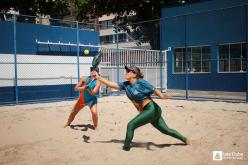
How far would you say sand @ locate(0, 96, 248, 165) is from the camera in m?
4.91

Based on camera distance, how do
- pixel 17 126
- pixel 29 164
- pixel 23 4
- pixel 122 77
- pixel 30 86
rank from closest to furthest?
pixel 29 164 < pixel 17 126 < pixel 30 86 < pixel 122 77 < pixel 23 4

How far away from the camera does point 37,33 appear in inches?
591

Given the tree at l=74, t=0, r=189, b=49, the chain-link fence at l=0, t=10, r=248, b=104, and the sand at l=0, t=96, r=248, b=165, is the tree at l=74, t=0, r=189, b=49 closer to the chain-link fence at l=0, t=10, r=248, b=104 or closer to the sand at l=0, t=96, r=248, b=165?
the chain-link fence at l=0, t=10, r=248, b=104

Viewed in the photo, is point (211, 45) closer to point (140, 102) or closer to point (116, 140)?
point (116, 140)

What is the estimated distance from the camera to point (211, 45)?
17.5 meters

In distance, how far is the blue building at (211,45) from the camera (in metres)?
16.4

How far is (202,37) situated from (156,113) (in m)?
13.5

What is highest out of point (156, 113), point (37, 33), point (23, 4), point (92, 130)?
point (23, 4)

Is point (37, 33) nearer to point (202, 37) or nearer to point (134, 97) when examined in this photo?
point (202, 37)

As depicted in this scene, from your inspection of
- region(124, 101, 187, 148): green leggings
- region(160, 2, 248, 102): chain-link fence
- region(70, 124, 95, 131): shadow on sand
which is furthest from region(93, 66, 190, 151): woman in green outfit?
region(160, 2, 248, 102): chain-link fence

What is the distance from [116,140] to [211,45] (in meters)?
12.6

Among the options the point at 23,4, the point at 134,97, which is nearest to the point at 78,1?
the point at 23,4

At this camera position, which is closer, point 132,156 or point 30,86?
point 132,156

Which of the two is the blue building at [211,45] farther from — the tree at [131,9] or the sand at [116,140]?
the sand at [116,140]
